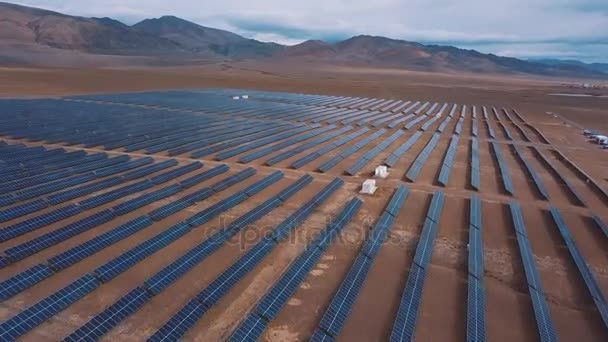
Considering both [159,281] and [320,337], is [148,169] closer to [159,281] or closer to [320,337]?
[159,281]

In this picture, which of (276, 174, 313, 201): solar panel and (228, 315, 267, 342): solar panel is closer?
(228, 315, 267, 342): solar panel

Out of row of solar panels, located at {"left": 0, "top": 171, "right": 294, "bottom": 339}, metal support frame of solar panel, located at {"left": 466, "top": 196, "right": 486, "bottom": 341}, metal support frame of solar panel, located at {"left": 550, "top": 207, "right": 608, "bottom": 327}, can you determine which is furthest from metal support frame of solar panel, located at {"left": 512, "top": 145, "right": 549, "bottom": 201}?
row of solar panels, located at {"left": 0, "top": 171, "right": 294, "bottom": 339}

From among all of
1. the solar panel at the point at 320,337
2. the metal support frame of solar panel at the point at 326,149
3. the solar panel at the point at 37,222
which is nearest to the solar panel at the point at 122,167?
the solar panel at the point at 37,222

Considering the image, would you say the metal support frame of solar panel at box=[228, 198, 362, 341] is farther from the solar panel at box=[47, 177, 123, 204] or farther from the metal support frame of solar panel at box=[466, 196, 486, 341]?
the solar panel at box=[47, 177, 123, 204]

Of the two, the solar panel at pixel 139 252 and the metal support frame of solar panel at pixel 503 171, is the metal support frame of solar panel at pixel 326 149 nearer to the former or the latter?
the solar panel at pixel 139 252

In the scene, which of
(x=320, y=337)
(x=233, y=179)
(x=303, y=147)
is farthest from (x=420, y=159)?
(x=320, y=337)

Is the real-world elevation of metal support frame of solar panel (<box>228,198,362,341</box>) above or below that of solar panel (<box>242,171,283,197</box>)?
below
